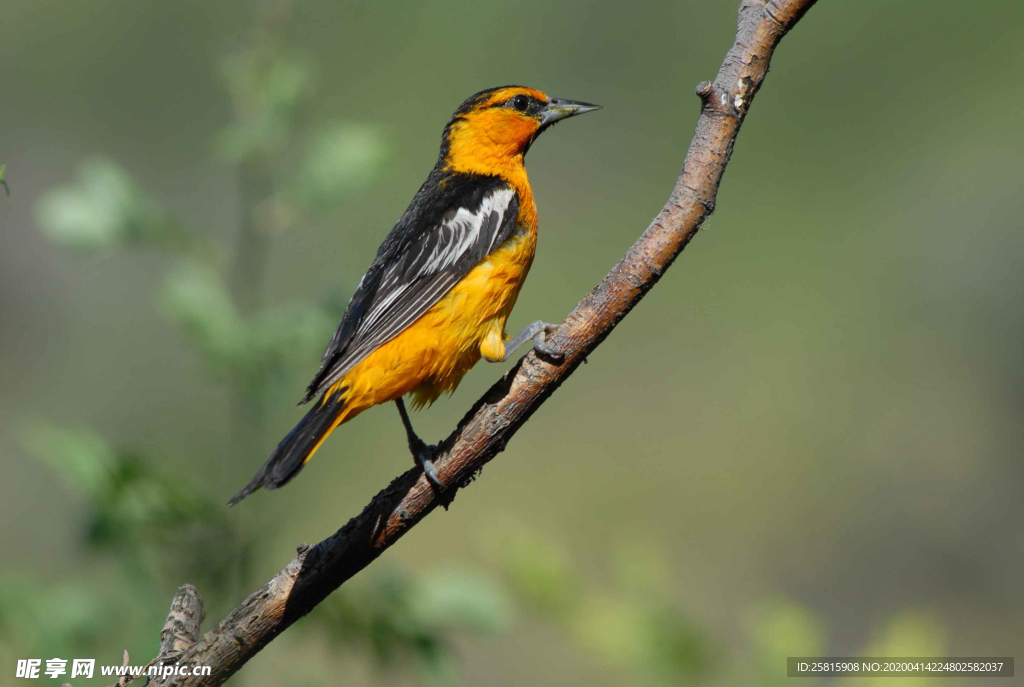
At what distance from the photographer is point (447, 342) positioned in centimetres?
346

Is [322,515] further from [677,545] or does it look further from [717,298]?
[717,298]

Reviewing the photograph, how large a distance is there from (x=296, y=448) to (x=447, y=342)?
79cm

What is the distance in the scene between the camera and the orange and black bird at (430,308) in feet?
10.9

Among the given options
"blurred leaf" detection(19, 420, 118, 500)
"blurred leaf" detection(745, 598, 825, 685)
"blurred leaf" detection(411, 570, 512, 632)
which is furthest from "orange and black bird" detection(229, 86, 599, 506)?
"blurred leaf" detection(745, 598, 825, 685)

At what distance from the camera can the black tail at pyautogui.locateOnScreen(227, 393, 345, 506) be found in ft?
9.00

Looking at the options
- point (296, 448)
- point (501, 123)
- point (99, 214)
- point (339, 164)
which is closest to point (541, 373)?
point (296, 448)

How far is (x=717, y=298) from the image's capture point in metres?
9.67

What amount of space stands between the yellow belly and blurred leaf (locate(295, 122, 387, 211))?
1.78ft

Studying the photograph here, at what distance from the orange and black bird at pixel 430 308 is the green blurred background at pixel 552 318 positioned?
0.61ft

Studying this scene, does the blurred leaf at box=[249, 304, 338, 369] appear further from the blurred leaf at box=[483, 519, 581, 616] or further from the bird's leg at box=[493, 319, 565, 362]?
the blurred leaf at box=[483, 519, 581, 616]

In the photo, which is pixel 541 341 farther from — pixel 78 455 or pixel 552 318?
pixel 552 318

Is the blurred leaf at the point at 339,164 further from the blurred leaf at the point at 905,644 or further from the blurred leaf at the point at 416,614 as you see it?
the blurred leaf at the point at 905,644

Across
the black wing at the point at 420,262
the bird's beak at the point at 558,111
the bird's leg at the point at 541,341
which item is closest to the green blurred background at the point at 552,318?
the black wing at the point at 420,262

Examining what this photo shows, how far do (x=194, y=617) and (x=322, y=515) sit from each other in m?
5.38
